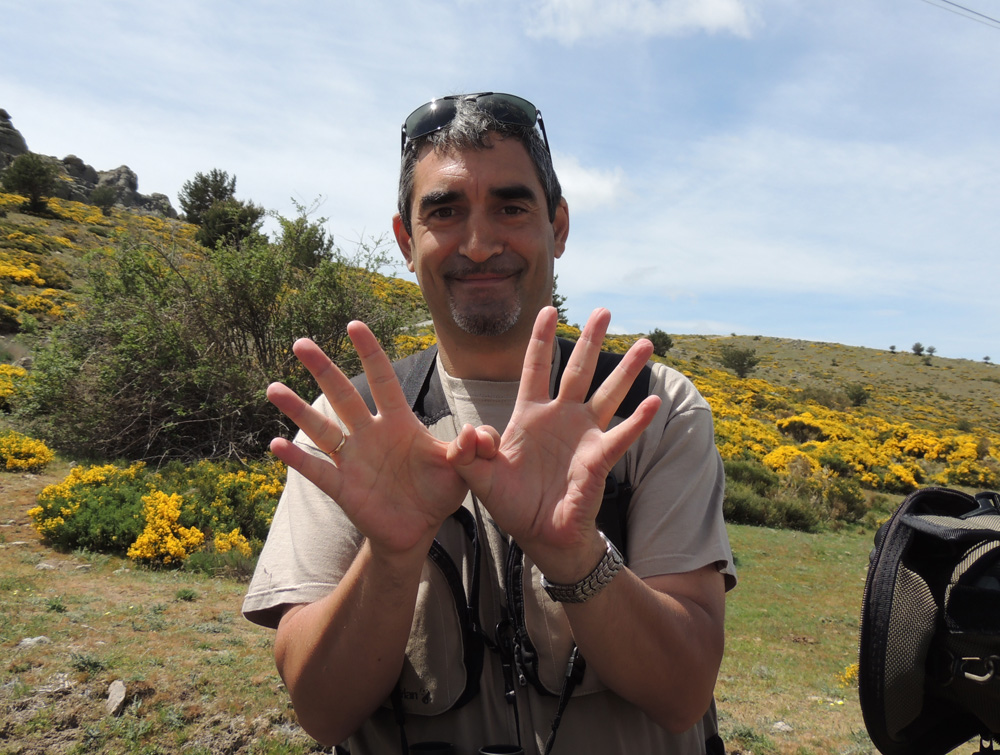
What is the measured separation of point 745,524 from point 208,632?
29.7ft

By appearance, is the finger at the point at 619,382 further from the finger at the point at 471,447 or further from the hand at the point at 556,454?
the finger at the point at 471,447

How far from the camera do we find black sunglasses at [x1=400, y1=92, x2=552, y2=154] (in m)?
2.14

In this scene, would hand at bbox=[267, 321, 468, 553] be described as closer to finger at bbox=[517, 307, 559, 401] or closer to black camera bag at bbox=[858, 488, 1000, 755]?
finger at bbox=[517, 307, 559, 401]

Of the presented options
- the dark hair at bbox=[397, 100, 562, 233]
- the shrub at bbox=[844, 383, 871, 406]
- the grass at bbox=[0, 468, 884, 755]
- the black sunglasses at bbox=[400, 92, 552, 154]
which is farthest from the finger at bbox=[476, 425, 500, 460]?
the shrub at bbox=[844, 383, 871, 406]

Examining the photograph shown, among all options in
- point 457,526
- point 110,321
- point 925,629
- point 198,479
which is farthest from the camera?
point 110,321

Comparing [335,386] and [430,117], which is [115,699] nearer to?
[335,386]

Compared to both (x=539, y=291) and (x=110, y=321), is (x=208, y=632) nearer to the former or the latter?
(x=539, y=291)

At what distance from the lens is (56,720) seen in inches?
108

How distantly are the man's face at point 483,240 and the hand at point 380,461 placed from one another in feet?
2.01

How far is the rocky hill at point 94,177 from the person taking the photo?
1906 inches

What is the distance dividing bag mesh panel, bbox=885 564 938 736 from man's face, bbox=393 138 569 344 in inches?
48.8

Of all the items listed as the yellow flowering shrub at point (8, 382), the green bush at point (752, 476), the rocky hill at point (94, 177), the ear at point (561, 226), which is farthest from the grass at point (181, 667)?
the rocky hill at point (94, 177)

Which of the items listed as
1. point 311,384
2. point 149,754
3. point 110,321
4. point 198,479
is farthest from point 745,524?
point 110,321

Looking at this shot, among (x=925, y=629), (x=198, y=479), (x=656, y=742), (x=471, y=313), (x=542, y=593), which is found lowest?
(x=198, y=479)
